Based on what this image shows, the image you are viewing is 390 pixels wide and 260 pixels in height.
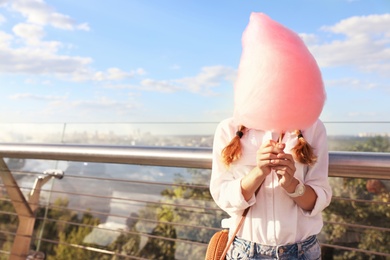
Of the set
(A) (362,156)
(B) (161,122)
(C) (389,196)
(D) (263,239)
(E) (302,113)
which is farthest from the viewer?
(C) (389,196)

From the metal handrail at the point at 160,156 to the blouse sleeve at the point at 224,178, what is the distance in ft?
1.13

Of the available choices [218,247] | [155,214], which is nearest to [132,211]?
[155,214]

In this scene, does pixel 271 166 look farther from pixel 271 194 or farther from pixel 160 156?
pixel 160 156

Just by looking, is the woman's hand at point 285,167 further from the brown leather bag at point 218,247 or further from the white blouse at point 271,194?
the brown leather bag at point 218,247

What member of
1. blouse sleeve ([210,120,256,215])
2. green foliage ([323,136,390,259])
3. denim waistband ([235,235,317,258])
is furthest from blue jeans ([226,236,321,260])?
green foliage ([323,136,390,259])

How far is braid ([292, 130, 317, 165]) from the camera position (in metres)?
1.19

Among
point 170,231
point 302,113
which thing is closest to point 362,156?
point 302,113

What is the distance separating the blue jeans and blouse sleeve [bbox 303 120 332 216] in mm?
94

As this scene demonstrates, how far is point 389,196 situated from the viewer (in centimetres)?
548

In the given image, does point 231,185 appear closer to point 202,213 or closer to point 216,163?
point 216,163

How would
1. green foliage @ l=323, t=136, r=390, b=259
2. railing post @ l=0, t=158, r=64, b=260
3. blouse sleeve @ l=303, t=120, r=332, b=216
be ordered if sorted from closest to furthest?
blouse sleeve @ l=303, t=120, r=332, b=216 → railing post @ l=0, t=158, r=64, b=260 → green foliage @ l=323, t=136, r=390, b=259

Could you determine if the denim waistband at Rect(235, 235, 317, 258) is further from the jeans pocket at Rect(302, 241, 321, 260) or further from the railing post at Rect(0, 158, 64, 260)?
the railing post at Rect(0, 158, 64, 260)

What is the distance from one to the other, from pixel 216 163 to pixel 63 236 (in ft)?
24.5

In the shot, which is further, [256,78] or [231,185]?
[231,185]
